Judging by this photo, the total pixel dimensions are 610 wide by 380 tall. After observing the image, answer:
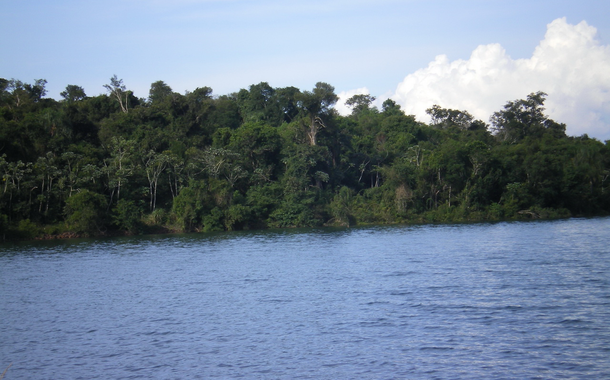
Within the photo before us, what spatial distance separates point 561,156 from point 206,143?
45.9 metres

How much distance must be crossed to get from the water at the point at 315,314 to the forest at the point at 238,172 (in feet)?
55.2

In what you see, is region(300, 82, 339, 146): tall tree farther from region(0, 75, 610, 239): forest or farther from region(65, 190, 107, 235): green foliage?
region(65, 190, 107, 235): green foliage

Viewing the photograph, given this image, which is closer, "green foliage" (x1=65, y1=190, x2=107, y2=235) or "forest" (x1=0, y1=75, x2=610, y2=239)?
"green foliage" (x1=65, y1=190, x2=107, y2=235)

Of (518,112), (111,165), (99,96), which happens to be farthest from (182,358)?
(518,112)

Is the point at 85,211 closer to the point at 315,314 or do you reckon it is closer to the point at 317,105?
the point at 317,105

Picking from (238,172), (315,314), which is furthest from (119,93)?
(315,314)

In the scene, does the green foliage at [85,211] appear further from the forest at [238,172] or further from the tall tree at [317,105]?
the tall tree at [317,105]

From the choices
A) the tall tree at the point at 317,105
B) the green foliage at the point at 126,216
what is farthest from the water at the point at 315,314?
the tall tree at the point at 317,105

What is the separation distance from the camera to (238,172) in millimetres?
64125

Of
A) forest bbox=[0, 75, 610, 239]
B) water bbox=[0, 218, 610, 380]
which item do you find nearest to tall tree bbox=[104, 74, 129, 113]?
forest bbox=[0, 75, 610, 239]

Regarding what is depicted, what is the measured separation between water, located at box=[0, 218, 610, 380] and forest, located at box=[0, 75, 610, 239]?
16.8m

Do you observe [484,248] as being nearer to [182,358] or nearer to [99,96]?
[182,358]

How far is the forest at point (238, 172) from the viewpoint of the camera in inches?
2084

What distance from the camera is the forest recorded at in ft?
174
